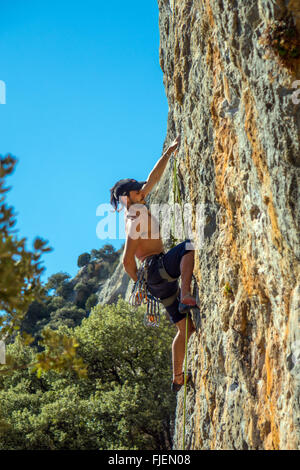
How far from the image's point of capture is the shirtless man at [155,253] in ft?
22.3

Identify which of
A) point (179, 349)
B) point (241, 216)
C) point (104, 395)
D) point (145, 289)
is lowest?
point (104, 395)

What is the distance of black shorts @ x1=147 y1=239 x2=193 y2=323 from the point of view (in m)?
6.80

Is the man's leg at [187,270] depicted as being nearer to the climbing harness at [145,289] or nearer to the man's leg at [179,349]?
the climbing harness at [145,289]

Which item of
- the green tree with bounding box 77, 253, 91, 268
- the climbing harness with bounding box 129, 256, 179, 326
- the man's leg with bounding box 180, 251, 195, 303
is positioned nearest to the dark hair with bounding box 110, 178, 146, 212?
the climbing harness with bounding box 129, 256, 179, 326

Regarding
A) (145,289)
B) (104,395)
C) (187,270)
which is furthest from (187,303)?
(104,395)

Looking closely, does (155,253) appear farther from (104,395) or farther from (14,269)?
(104,395)

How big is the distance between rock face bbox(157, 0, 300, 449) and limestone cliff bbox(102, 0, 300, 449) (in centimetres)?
1

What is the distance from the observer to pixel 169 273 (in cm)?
683

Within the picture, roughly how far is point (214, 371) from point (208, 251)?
1403mm

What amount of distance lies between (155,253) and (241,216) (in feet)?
7.13

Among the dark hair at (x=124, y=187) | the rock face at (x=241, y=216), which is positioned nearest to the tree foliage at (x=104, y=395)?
the dark hair at (x=124, y=187)

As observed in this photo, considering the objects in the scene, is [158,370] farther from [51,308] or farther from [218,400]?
[51,308]

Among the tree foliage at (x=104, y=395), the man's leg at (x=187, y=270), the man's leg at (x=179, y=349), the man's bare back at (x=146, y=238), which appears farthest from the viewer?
the tree foliage at (x=104, y=395)

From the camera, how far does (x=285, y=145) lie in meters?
3.80
